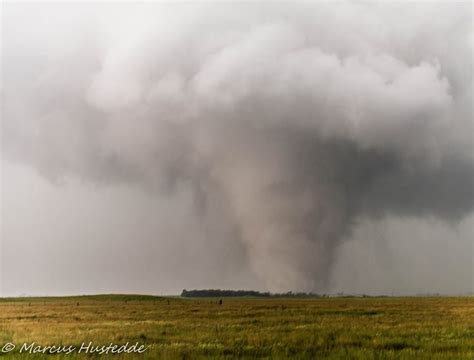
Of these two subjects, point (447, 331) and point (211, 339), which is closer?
point (211, 339)

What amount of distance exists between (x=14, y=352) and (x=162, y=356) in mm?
7480

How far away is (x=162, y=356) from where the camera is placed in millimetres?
17234

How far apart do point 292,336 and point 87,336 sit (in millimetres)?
11522

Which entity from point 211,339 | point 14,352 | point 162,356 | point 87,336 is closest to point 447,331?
point 211,339

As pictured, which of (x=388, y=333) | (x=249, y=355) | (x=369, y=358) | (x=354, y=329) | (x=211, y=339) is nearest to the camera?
(x=369, y=358)

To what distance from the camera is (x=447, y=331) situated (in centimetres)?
2614

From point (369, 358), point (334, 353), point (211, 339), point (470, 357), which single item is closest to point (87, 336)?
point (211, 339)

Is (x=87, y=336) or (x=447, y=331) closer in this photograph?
(x=87, y=336)

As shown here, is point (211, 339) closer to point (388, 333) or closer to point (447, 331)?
point (388, 333)

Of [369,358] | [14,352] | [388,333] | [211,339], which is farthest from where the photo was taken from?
[388,333]

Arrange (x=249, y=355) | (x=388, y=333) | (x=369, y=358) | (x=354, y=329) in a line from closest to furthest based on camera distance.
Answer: (x=369, y=358) < (x=249, y=355) < (x=388, y=333) < (x=354, y=329)

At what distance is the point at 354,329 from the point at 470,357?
11061 millimetres

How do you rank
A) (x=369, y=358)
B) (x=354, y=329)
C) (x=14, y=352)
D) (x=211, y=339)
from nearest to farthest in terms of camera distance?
(x=369, y=358), (x=14, y=352), (x=211, y=339), (x=354, y=329)

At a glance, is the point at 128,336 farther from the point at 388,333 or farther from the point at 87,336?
the point at 388,333
